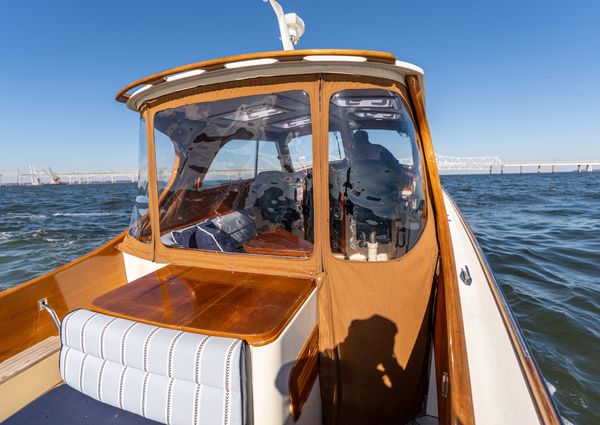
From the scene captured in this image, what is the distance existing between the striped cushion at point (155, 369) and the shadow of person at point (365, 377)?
2.79 feet

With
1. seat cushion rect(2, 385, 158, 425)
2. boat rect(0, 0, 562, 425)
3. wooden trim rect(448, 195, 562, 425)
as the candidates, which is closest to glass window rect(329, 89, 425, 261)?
boat rect(0, 0, 562, 425)

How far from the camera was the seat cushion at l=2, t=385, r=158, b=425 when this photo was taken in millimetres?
1596

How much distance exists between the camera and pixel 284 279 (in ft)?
6.49

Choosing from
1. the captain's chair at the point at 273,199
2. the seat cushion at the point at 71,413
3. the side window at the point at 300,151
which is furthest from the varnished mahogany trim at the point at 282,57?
the seat cushion at the point at 71,413

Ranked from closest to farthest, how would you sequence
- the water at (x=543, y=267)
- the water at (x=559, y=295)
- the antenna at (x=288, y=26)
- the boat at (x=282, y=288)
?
the boat at (x=282, y=288) < the antenna at (x=288, y=26) < the water at (x=559, y=295) < the water at (x=543, y=267)

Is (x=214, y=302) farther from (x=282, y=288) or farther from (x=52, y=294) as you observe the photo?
(x=52, y=294)

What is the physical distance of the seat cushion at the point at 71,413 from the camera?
5.24ft

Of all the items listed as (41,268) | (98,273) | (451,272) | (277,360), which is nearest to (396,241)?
(451,272)

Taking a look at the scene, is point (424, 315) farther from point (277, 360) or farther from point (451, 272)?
point (277, 360)

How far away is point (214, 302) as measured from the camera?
1.71 m

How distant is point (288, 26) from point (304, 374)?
2.85 meters

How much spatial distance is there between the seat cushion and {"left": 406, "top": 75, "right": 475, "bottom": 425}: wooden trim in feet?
4.90

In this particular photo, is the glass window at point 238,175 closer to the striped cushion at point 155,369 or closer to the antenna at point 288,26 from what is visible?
the antenna at point 288,26

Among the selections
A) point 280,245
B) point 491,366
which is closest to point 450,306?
point 491,366
